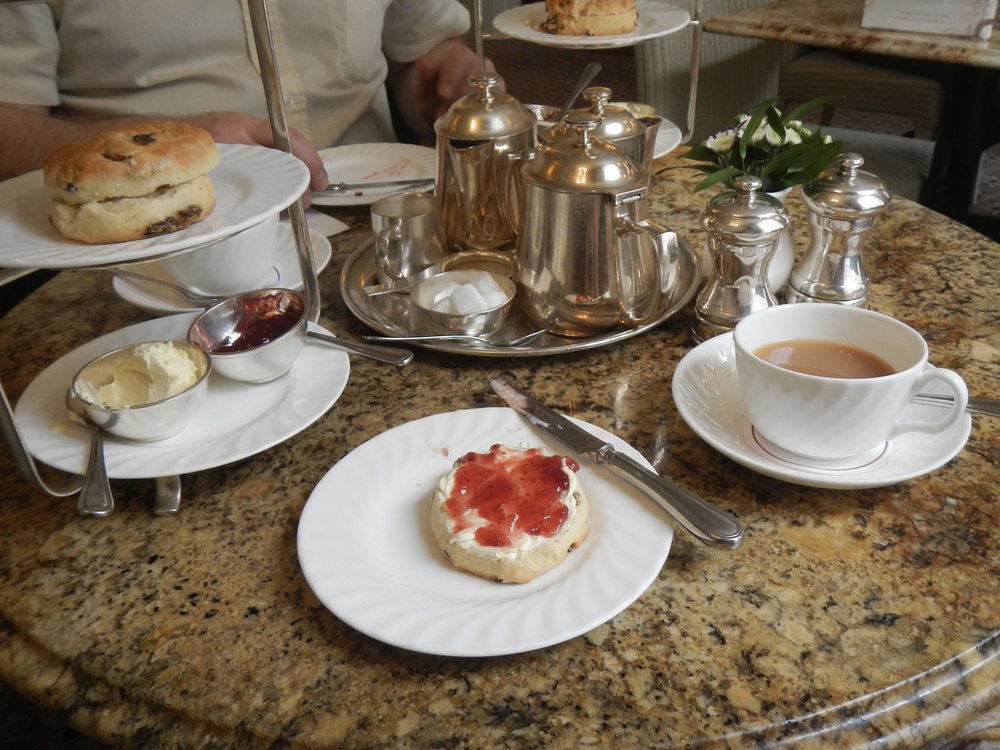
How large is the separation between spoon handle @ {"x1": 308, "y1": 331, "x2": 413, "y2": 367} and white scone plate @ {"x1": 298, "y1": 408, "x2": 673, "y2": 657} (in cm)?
13

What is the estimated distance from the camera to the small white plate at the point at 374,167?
1182 mm

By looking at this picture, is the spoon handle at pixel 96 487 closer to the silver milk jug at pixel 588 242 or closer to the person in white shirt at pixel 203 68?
the silver milk jug at pixel 588 242

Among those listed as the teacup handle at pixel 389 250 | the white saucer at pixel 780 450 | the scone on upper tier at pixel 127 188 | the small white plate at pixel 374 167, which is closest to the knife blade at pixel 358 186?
the small white plate at pixel 374 167

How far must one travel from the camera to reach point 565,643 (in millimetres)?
503

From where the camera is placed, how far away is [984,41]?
1.79 meters

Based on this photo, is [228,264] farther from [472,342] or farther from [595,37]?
[595,37]

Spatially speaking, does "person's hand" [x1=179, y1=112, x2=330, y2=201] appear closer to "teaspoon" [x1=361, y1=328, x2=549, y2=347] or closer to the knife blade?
the knife blade

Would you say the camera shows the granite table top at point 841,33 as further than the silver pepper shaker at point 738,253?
Yes

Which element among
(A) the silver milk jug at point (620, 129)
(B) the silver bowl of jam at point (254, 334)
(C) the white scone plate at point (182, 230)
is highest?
(C) the white scone plate at point (182, 230)

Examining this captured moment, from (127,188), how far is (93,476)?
0.74 feet

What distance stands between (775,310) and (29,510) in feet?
2.07

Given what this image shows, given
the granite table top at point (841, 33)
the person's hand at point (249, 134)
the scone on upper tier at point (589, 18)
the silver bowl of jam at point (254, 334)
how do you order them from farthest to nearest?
the granite table top at point (841, 33) < the scone on upper tier at point (589, 18) < the person's hand at point (249, 134) < the silver bowl of jam at point (254, 334)

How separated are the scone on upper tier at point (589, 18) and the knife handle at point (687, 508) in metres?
1.02

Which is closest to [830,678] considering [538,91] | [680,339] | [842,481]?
[842,481]
